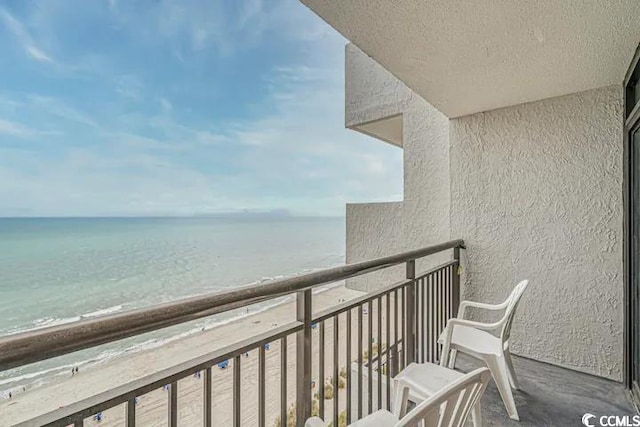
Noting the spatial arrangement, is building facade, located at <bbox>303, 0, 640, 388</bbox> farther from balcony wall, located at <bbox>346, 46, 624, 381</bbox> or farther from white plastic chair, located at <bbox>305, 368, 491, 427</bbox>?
white plastic chair, located at <bbox>305, 368, 491, 427</bbox>

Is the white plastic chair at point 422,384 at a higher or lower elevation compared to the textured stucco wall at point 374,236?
lower

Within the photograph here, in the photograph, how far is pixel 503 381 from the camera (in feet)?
6.26

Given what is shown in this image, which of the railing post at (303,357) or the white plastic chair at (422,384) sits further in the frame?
the white plastic chair at (422,384)

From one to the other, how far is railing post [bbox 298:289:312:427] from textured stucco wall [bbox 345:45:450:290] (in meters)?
2.44

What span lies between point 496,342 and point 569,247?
107 centimetres

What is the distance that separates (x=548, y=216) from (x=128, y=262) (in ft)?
57.9

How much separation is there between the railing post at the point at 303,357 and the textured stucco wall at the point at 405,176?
2438mm

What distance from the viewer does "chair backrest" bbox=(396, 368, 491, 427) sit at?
0.75 metres

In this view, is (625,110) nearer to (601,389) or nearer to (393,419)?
(601,389)

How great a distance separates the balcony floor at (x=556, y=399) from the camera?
1925 millimetres

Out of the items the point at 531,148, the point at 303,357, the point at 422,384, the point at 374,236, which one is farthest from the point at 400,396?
the point at 374,236

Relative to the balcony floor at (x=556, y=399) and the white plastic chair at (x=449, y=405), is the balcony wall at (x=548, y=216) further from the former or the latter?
the white plastic chair at (x=449, y=405)

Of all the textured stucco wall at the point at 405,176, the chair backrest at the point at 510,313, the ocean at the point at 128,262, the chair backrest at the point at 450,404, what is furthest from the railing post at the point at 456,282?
the chair backrest at the point at 450,404

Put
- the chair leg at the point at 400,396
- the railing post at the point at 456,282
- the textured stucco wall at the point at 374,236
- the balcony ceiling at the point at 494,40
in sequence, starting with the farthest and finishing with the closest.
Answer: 1. the textured stucco wall at the point at 374,236
2. the railing post at the point at 456,282
3. the chair leg at the point at 400,396
4. the balcony ceiling at the point at 494,40
